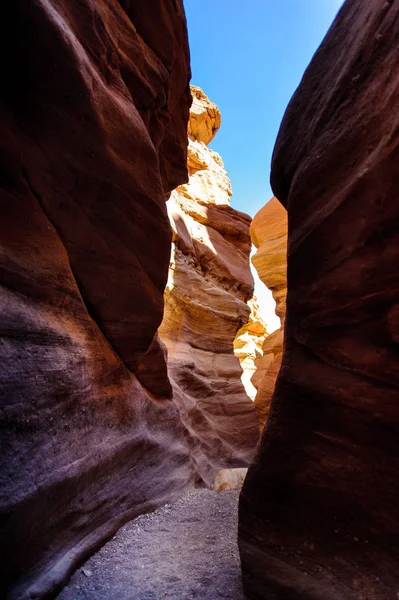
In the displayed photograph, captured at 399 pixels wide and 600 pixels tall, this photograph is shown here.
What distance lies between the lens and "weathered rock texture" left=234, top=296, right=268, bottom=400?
24.8 metres

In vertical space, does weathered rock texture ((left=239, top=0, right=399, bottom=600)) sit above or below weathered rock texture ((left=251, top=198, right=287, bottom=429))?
below

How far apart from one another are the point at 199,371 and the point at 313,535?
735 centimetres

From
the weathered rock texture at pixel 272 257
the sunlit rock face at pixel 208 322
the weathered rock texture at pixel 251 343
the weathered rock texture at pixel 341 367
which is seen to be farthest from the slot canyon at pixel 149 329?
the weathered rock texture at pixel 251 343

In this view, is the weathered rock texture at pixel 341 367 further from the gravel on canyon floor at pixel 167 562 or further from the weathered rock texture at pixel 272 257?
the weathered rock texture at pixel 272 257

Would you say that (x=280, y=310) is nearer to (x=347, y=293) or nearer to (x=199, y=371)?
(x=199, y=371)

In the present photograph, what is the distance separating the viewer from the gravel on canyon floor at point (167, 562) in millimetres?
2367

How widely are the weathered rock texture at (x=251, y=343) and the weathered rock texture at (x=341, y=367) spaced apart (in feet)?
68.1

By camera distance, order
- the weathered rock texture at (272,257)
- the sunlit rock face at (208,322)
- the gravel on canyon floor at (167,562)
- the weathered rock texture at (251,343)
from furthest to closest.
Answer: the weathered rock texture at (251,343)
the weathered rock texture at (272,257)
the sunlit rock face at (208,322)
the gravel on canyon floor at (167,562)

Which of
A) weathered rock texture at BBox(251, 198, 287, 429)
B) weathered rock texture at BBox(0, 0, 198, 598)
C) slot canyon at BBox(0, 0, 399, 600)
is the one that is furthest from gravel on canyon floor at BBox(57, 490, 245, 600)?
weathered rock texture at BBox(251, 198, 287, 429)

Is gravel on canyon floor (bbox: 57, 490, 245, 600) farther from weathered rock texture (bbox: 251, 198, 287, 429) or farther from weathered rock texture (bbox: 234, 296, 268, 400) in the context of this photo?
weathered rock texture (bbox: 234, 296, 268, 400)

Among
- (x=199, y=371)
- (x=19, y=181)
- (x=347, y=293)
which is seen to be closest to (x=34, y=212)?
(x=19, y=181)

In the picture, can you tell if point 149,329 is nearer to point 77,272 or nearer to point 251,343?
point 77,272

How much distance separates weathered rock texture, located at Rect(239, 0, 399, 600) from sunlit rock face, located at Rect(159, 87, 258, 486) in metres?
4.37

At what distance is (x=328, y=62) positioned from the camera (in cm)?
289
